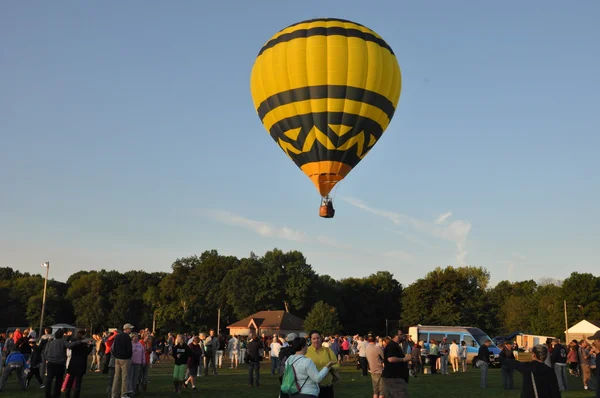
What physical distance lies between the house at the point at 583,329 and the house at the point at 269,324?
37215mm

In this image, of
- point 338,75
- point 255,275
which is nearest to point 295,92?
point 338,75

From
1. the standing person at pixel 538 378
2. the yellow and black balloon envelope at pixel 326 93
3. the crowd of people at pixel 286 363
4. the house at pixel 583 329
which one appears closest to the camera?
the crowd of people at pixel 286 363

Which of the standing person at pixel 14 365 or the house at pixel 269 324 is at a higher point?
the house at pixel 269 324

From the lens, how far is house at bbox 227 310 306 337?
68.2 meters

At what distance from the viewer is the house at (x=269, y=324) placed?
224 feet

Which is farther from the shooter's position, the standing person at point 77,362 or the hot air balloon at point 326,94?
the hot air balloon at point 326,94

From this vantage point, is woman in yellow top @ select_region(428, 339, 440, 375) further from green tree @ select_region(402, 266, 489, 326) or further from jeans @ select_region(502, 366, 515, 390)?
green tree @ select_region(402, 266, 489, 326)

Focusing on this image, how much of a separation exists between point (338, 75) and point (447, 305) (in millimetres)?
57005

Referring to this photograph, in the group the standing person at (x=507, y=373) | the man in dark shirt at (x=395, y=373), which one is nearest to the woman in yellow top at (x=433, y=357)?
the standing person at (x=507, y=373)

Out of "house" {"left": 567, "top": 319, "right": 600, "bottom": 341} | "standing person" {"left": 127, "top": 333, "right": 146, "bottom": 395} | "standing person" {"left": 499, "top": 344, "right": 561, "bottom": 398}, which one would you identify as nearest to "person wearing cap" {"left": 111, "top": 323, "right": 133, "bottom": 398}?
"standing person" {"left": 127, "top": 333, "right": 146, "bottom": 395}

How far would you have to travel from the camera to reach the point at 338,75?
74.6 feet

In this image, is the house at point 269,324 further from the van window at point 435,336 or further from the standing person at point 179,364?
the standing person at point 179,364

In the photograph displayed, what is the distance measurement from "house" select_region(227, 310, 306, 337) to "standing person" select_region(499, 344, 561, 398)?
6091 cm

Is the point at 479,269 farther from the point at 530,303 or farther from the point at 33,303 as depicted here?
the point at 33,303
